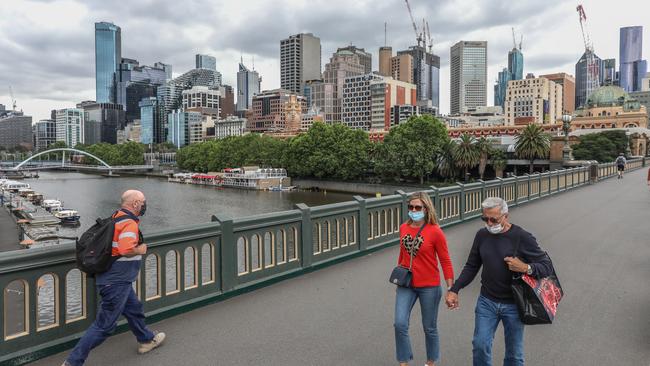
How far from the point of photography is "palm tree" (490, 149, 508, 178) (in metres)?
72.5

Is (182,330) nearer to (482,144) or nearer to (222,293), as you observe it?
(222,293)

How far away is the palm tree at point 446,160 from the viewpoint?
72000mm

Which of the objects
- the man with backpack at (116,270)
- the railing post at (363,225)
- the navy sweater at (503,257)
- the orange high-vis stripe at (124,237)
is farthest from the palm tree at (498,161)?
the orange high-vis stripe at (124,237)

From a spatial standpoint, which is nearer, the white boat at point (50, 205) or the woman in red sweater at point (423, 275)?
the woman in red sweater at point (423, 275)

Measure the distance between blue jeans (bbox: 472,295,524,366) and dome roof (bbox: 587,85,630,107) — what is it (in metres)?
148

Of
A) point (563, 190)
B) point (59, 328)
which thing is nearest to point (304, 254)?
point (59, 328)

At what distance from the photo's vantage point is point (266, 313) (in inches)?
246

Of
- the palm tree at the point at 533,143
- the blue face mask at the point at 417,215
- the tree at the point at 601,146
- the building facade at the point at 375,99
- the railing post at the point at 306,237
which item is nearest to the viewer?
the blue face mask at the point at 417,215

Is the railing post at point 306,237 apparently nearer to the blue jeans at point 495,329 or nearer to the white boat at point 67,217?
the blue jeans at point 495,329

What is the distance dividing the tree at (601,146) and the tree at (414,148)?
2046 centimetres

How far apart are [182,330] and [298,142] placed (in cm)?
8485

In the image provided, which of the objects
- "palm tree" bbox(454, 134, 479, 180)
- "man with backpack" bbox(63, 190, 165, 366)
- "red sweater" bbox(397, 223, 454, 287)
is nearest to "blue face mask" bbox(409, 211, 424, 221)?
"red sweater" bbox(397, 223, 454, 287)

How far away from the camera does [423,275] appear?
4402mm

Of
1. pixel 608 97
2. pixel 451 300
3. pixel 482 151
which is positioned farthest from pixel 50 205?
pixel 608 97
